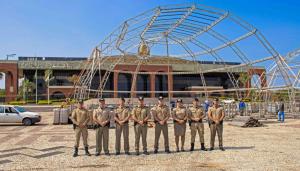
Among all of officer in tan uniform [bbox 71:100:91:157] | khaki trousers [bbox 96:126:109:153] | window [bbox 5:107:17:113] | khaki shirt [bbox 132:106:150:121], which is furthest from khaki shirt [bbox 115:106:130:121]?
window [bbox 5:107:17:113]

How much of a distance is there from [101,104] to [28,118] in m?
14.2

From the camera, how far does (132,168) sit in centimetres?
862

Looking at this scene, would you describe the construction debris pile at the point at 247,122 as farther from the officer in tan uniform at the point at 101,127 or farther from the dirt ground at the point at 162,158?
the officer in tan uniform at the point at 101,127

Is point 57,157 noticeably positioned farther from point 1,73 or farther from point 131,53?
point 1,73

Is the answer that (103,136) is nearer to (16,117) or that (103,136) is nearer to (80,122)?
(80,122)

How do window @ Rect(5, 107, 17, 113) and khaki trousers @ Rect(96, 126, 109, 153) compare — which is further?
window @ Rect(5, 107, 17, 113)

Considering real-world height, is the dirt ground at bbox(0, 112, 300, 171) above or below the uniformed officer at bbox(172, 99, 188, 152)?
below

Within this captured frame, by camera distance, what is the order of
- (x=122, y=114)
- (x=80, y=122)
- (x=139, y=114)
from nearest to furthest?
(x=80, y=122)
(x=122, y=114)
(x=139, y=114)

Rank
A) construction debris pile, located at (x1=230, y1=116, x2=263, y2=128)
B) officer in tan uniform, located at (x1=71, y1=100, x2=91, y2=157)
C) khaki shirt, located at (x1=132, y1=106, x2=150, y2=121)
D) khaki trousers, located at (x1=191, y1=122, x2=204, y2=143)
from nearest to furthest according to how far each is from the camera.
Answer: officer in tan uniform, located at (x1=71, y1=100, x2=91, y2=157)
khaki shirt, located at (x1=132, y1=106, x2=150, y2=121)
khaki trousers, located at (x1=191, y1=122, x2=204, y2=143)
construction debris pile, located at (x1=230, y1=116, x2=263, y2=128)

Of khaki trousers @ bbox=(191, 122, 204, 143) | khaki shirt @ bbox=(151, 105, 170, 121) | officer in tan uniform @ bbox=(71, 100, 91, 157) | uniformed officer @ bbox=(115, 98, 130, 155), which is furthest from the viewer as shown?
khaki trousers @ bbox=(191, 122, 204, 143)

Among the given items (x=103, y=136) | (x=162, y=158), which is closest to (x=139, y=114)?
(x=103, y=136)

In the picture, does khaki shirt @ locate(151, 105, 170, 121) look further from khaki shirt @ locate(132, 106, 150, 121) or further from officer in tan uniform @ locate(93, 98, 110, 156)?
officer in tan uniform @ locate(93, 98, 110, 156)

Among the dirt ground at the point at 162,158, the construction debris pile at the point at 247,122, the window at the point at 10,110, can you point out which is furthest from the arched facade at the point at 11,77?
the dirt ground at the point at 162,158

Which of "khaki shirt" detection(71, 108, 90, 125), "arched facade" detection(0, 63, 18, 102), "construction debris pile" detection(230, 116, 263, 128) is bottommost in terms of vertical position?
"construction debris pile" detection(230, 116, 263, 128)
